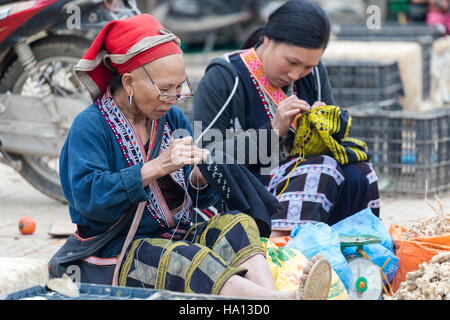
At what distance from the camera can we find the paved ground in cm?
448

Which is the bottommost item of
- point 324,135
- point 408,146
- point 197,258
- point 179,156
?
point 408,146

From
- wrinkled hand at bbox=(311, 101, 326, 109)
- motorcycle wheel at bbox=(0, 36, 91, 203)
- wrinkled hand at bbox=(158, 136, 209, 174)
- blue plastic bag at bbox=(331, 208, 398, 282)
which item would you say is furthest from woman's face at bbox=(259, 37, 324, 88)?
motorcycle wheel at bbox=(0, 36, 91, 203)

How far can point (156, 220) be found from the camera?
10.0 feet

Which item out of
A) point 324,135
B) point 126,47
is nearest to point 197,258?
point 126,47

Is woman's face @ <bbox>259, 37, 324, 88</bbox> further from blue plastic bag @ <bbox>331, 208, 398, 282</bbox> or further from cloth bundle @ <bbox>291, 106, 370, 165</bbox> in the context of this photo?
blue plastic bag @ <bbox>331, 208, 398, 282</bbox>

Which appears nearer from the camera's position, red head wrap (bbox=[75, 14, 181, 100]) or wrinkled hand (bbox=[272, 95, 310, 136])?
red head wrap (bbox=[75, 14, 181, 100])

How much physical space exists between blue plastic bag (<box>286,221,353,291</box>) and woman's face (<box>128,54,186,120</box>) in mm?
912

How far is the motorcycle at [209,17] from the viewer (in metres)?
13.0

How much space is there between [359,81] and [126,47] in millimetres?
4448

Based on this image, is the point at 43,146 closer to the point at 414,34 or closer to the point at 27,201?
the point at 27,201

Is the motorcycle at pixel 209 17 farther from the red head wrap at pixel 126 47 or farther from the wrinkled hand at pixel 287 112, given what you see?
the red head wrap at pixel 126 47

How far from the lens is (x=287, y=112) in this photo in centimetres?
366

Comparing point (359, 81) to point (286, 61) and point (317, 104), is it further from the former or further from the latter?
point (286, 61)
